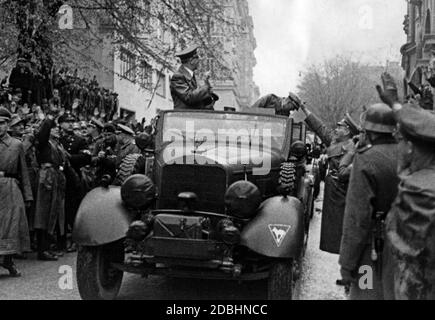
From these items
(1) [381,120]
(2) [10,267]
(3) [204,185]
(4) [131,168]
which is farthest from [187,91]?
(1) [381,120]

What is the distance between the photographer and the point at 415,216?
3479 millimetres

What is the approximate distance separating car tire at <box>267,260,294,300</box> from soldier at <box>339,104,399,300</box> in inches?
50.7

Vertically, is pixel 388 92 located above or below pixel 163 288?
above

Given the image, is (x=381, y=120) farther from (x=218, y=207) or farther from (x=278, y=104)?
(x=278, y=104)

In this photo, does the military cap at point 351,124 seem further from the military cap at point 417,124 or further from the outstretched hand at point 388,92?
the military cap at point 417,124

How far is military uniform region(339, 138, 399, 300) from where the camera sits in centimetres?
392

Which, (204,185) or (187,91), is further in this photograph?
(187,91)

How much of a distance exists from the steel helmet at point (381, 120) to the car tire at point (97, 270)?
2.69 metres

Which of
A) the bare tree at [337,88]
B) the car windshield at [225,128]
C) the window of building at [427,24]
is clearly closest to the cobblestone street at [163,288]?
the car windshield at [225,128]

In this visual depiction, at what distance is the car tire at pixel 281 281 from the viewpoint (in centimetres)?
540

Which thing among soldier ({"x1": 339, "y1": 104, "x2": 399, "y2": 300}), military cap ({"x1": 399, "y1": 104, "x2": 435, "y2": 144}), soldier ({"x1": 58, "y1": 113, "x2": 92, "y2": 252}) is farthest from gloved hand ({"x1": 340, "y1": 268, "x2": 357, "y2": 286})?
soldier ({"x1": 58, "y1": 113, "x2": 92, "y2": 252})

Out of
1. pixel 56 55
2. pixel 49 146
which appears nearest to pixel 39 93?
pixel 56 55

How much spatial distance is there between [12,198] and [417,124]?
17.1 feet

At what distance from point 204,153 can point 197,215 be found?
0.78 m
